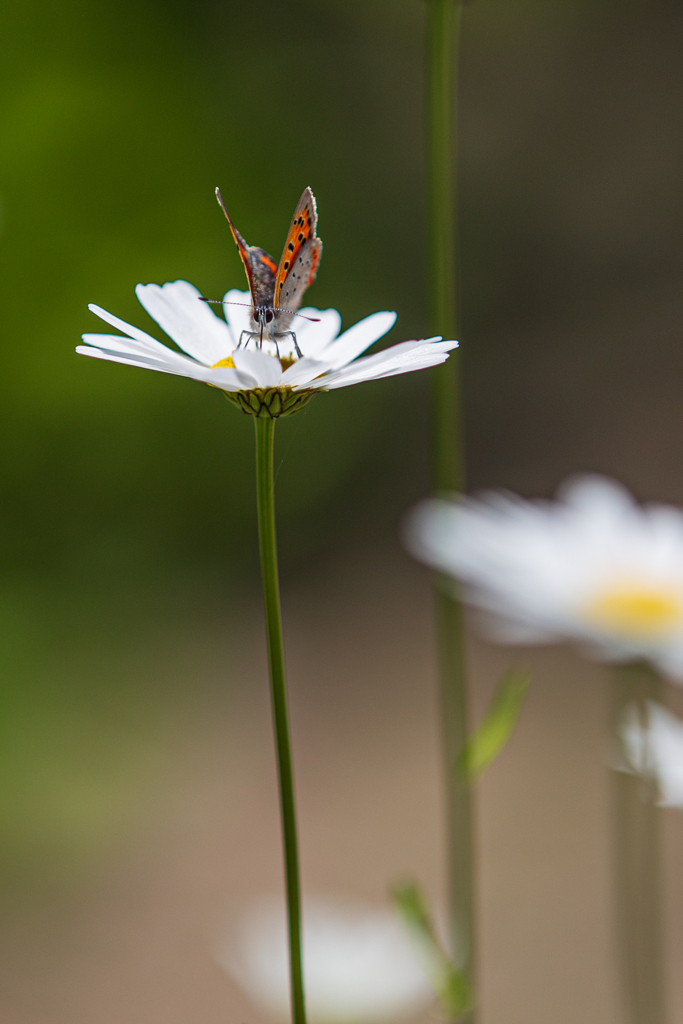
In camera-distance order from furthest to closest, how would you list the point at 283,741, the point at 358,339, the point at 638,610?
the point at 638,610
the point at 358,339
the point at 283,741

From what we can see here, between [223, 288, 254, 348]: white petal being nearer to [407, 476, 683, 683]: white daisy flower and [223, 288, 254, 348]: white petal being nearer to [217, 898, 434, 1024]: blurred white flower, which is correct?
[407, 476, 683, 683]: white daisy flower

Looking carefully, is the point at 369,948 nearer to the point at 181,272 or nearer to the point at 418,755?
the point at 418,755

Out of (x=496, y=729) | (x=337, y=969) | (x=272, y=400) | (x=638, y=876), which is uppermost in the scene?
(x=272, y=400)

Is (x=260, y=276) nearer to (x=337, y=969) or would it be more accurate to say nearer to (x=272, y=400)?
(x=272, y=400)

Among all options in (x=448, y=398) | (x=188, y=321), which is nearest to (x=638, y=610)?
(x=448, y=398)

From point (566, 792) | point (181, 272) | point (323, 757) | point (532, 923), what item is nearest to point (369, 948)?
point (532, 923)

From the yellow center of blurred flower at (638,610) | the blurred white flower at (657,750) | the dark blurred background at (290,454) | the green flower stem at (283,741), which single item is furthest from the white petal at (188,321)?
the dark blurred background at (290,454)
